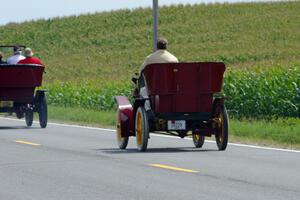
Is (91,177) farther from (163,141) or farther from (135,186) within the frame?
(163,141)

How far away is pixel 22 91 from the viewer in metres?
26.1

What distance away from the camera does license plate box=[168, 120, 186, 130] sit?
1778 centimetres

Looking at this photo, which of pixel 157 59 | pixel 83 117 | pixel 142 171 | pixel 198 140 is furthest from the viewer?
pixel 83 117

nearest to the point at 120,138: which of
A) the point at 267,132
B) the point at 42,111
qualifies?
the point at 267,132

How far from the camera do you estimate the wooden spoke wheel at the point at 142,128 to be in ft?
56.9

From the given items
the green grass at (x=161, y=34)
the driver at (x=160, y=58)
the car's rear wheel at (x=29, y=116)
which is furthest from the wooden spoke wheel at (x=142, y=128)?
the green grass at (x=161, y=34)

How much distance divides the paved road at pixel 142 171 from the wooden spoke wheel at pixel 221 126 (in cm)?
19

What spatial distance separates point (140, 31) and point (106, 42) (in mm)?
4088

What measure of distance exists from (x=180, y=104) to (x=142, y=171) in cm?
390

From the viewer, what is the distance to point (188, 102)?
705 inches

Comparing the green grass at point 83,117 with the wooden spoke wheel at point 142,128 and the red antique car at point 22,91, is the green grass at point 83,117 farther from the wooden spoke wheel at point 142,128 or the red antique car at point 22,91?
the wooden spoke wheel at point 142,128

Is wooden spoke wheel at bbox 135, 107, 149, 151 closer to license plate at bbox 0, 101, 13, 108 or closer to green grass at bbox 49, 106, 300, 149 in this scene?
green grass at bbox 49, 106, 300, 149

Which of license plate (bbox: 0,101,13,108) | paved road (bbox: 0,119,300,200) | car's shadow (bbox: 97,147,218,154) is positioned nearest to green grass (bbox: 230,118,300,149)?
paved road (bbox: 0,119,300,200)

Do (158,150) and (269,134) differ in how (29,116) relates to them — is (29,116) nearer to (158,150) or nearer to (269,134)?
(269,134)
